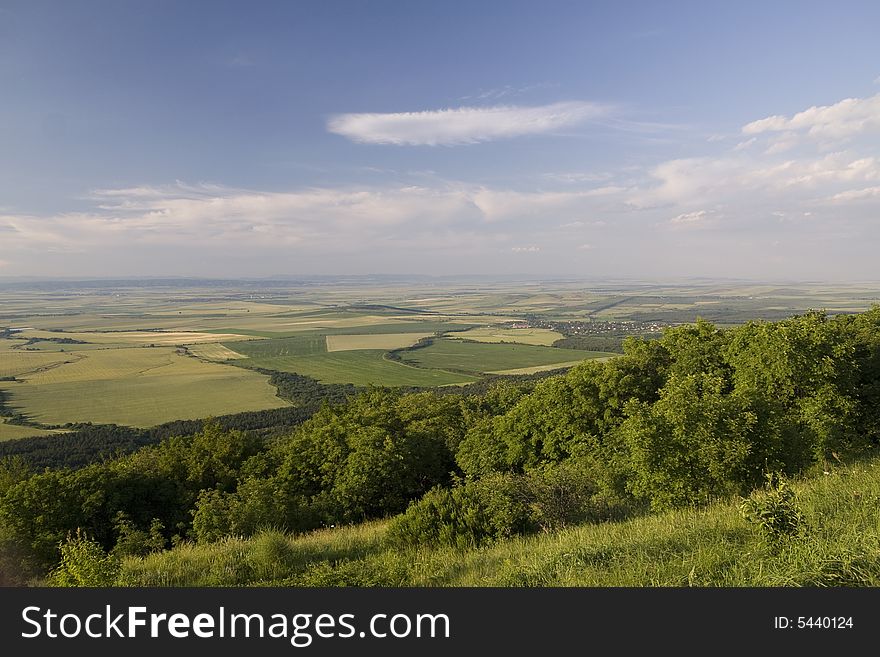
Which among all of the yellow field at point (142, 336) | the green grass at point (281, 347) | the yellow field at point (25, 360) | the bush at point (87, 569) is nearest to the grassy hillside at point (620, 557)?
the bush at point (87, 569)

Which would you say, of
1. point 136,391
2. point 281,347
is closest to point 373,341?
point 281,347

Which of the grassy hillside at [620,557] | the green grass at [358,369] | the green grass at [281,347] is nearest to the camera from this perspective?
the grassy hillside at [620,557]

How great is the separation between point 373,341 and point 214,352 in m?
48.6

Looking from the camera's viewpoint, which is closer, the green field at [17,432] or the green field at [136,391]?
the green field at [17,432]

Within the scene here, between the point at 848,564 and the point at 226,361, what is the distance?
442 ft

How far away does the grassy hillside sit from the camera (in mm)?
6273

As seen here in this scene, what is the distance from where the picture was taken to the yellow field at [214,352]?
130125 mm

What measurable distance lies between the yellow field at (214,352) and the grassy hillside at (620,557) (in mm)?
128681

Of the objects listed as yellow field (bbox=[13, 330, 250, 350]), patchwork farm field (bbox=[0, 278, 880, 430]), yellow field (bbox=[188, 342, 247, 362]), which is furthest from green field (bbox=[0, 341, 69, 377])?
yellow field (bbox=[188, 342, 247, 362])

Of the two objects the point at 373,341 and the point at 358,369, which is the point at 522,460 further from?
the point at 373,341

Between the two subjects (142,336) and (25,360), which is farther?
(142,336)

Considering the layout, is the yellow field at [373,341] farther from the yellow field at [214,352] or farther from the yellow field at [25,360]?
the yellow field at [25,360]

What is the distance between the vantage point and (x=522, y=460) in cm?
2553

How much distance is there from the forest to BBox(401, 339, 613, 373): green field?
72.5 meters
